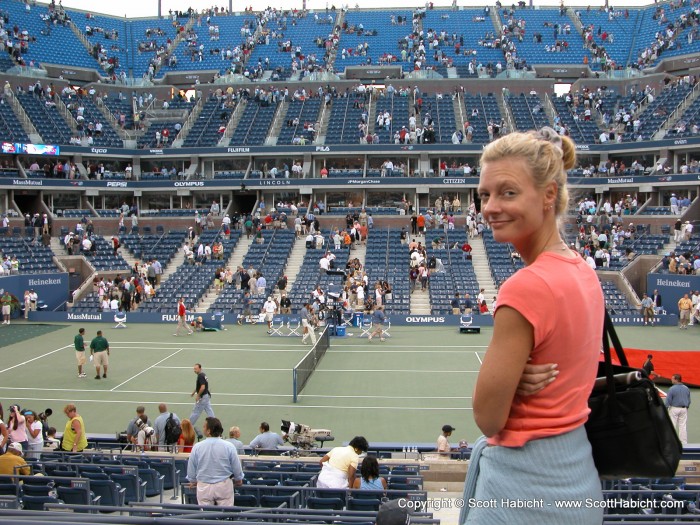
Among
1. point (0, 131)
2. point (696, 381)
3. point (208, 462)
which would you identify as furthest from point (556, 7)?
point (208, 462)

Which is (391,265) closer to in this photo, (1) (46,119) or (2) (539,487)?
(1) (46,119)

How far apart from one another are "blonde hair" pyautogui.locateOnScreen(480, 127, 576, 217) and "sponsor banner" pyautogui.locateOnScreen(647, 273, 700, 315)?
3506 centimetres

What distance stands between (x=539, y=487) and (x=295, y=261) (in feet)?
130

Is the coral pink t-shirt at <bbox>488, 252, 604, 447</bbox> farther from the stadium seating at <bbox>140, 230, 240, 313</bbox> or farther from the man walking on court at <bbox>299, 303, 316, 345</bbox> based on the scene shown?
the stadium seating at <bbox>140, 230, 240, 313</bbox>

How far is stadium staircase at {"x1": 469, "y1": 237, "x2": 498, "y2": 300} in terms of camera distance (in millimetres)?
37069

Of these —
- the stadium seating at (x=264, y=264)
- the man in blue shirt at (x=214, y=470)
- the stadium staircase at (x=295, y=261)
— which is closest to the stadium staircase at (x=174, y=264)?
the stadium seating at (x=264, y=264)

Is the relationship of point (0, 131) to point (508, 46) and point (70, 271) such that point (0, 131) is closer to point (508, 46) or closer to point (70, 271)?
point (70, 271)

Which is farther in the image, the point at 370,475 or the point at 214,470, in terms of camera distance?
the point at 370,475

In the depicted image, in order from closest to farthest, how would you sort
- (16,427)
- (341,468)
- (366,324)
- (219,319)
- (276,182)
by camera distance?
(341,468), (16,427), (366,324), (219,319), (276,182)

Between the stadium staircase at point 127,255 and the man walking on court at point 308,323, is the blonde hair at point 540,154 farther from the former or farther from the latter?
the stadium staircase at point 127,255

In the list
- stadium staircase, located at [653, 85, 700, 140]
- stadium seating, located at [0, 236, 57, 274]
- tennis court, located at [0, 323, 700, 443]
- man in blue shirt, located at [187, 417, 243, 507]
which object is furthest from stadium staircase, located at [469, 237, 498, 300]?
man in blue shirt, located at [187, 417, 243, 507]

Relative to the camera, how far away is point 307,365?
909 inches

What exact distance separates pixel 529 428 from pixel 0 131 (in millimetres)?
50680

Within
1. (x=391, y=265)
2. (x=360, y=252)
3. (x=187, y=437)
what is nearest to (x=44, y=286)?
(x=360, y=252)
